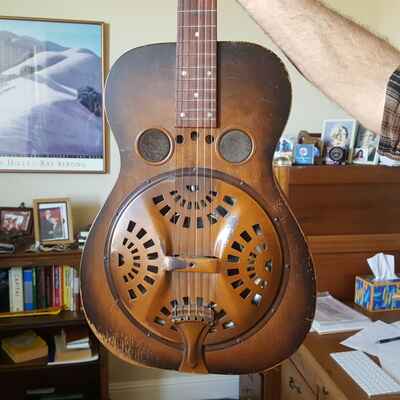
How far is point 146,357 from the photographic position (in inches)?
26.5

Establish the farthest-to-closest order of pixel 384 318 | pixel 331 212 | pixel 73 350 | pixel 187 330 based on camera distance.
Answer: pixel 73 350
pixel 331 212
pixel 384 318
pixel 187 330

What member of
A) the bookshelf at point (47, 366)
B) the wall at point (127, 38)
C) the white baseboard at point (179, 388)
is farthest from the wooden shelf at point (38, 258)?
the white baseboard at point (179, 388)

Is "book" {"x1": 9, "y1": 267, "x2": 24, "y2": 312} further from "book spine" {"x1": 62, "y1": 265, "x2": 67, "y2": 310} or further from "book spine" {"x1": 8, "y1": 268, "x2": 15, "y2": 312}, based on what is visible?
"book spine" {"x1": 62, "y1": 265, "x2": 67, "y2": 310}

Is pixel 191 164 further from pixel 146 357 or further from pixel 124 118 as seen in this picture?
pixel 146 357

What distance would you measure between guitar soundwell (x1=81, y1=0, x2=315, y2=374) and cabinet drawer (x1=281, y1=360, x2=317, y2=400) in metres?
0.67

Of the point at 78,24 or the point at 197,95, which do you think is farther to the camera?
the point at 78,24

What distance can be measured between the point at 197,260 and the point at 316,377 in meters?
0.73

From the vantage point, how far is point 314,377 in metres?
1.17

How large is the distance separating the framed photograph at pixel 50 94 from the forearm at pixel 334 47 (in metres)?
1.43

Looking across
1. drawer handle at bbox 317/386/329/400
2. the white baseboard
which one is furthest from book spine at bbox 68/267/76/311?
drawer handle at bbox 317/386/329/400

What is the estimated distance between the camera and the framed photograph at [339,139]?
1722mm

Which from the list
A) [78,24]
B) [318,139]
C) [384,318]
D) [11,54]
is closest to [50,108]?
[11,54]

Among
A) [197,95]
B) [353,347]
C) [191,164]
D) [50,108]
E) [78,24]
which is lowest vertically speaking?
[353,347]

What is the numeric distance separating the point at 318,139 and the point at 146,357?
4.67 feet
